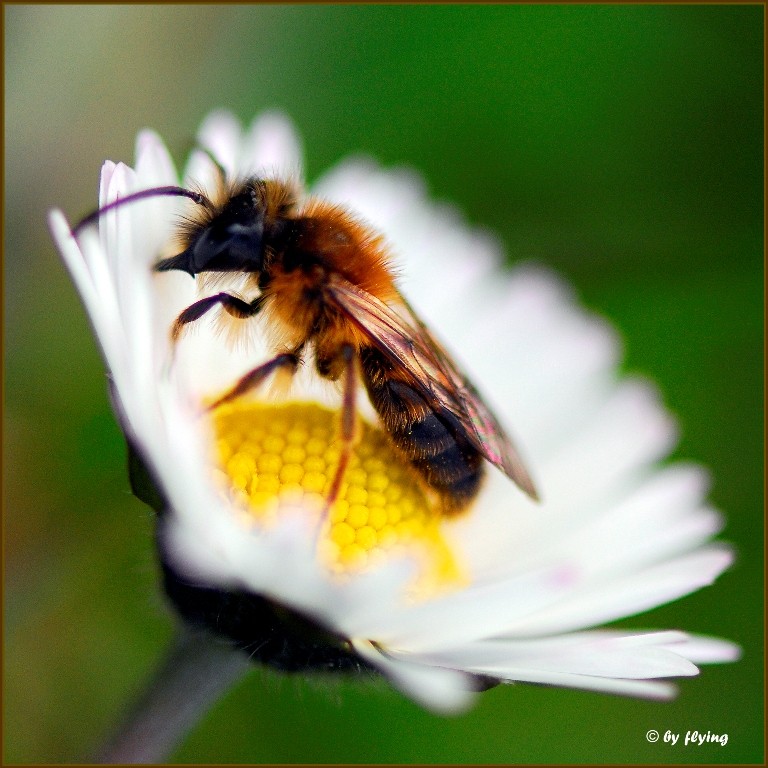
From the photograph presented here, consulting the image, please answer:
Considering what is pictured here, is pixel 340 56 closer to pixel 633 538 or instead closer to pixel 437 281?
pixel 437 281

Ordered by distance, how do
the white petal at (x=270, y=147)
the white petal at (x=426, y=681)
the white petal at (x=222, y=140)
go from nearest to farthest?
the white petal at (x=426, y=681) < the white petal at (x=222, y=140) < the white petal at (x=270, y=147)

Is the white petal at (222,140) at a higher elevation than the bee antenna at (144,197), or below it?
higher

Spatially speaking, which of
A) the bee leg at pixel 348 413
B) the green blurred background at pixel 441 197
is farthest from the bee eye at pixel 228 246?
the green blurred background at pixel 441 197

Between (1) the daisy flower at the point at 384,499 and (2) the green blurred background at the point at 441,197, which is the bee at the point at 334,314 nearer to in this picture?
(1) the daisy flower at the point at 384,499

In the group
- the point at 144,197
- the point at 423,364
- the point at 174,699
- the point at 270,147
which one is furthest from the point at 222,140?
the point at 174,699

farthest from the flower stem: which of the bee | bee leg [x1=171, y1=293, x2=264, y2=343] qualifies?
bee leg [x1=171, y1=293, x2=264, y2=343]

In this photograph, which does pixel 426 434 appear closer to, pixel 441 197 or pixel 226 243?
pixel 226 243

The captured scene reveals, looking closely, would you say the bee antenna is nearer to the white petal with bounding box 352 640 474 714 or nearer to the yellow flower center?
the yellow flower center
